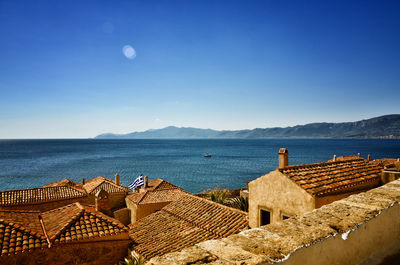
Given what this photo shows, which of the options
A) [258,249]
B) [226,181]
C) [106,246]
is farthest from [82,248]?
[226,181]

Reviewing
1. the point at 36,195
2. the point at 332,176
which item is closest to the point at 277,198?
the point at 332,176

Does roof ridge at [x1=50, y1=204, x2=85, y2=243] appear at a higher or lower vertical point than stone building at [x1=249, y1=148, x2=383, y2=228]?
lower

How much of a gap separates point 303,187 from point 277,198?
1.49m

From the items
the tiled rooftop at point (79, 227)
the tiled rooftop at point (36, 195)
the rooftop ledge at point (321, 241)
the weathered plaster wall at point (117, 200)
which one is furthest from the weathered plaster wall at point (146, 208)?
the rooftop ledge at point (321, 241)

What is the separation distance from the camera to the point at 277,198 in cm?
1116

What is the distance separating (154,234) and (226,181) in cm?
4292

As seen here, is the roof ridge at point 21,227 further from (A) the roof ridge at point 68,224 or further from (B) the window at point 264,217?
(B) the window at point 264,217

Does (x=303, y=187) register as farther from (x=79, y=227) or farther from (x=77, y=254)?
(x=79, y=227)

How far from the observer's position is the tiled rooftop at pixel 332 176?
10250mm

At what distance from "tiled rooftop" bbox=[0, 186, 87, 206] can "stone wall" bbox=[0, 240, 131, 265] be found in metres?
13.0

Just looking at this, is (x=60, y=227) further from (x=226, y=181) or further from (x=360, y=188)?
(x=226, y=181)

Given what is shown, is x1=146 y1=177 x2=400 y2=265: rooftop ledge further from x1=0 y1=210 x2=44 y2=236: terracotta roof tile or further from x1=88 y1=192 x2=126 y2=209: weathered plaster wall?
x1=88 y1=192 x2=126 y2=209: weathered plaster wall

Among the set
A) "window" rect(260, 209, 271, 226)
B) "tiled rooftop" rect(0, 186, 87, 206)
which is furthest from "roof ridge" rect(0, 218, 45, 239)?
"tiled rooftop" rect(0, 186, 87, 206)

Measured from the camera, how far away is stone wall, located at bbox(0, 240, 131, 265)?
9.55 m
